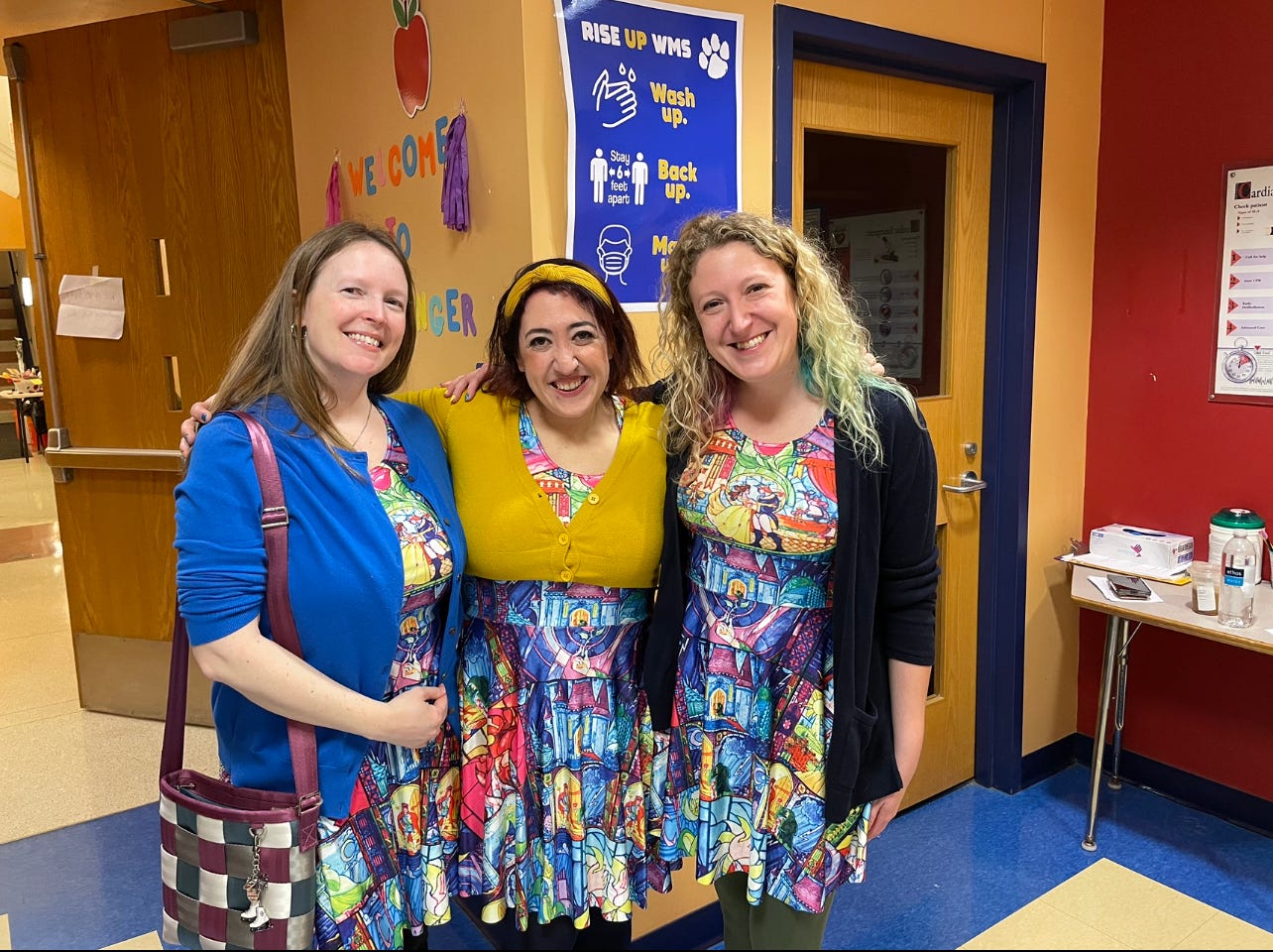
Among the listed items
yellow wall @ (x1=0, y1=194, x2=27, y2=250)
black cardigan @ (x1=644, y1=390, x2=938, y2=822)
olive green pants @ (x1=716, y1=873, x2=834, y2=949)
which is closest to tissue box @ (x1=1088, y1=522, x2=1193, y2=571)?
black cardigan @ (x1=644, y1=390, x2=938, y2=822)

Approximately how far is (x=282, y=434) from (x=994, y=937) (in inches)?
42.8

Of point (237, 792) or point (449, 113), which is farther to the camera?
point (449, 113)

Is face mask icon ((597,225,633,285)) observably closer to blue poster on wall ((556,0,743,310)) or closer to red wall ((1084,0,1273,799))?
blue poster on wall ((556,0,743,310))

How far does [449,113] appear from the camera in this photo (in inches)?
79.9

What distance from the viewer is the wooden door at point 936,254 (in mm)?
2514

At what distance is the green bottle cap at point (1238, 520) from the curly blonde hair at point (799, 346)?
64.5 inches

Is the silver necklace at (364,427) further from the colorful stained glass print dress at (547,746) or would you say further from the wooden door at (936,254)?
the wooden door at (936,254)

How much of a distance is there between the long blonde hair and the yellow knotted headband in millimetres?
252

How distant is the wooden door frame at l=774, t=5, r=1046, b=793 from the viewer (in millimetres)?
2717

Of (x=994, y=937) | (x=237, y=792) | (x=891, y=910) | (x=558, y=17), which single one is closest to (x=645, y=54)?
(x=558, y=17)

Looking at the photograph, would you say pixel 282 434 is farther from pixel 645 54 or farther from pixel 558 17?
pixel 645 54

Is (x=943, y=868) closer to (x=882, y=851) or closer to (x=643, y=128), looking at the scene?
(x=882, y=851)

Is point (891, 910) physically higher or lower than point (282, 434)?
lower

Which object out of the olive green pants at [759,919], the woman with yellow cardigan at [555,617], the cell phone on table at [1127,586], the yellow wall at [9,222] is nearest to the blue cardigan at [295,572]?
the woman with yellow cardigan at [555,617]
